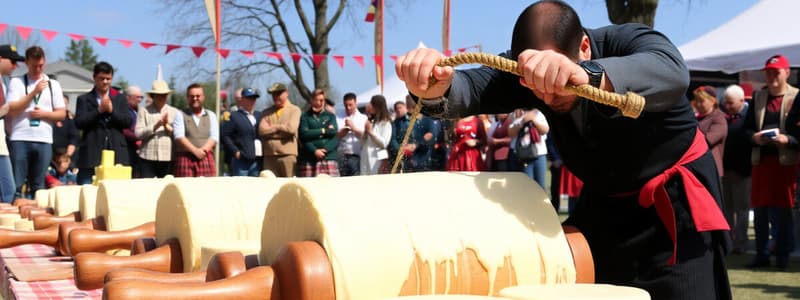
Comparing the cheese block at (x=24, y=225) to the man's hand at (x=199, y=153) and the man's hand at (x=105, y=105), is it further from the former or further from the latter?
the man's hand at (x=199, y=153)

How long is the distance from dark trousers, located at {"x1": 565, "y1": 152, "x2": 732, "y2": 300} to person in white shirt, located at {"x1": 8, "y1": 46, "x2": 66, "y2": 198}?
5.93m

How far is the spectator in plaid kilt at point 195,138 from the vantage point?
315 inches

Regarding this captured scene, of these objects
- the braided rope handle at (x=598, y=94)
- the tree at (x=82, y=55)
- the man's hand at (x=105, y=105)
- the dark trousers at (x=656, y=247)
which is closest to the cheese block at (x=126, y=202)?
the dark trousers at (x=656, y=247)

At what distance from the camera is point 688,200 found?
182cm

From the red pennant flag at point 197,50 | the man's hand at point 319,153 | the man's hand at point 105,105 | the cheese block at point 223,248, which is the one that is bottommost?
the cheese block at point 223,248

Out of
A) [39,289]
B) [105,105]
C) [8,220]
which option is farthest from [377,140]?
[39,289]

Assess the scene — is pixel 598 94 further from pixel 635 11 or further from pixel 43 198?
pixel 635 11

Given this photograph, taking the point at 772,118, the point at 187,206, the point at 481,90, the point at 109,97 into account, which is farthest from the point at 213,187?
the point at 109,97

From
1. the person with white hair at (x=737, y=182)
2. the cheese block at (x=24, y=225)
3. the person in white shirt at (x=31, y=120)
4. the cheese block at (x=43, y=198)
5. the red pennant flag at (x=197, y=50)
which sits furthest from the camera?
the red pennant flag at (x=197, y=50)

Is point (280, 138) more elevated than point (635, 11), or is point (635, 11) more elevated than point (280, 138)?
point (635, 11)

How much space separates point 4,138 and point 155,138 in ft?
5.31

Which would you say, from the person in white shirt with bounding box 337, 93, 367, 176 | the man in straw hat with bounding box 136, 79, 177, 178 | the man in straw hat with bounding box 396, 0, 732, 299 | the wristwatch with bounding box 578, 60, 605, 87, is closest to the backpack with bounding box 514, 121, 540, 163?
the person in white shirt with bounding box 337, 93, 367, 176

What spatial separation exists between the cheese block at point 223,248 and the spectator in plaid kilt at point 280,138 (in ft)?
22.9

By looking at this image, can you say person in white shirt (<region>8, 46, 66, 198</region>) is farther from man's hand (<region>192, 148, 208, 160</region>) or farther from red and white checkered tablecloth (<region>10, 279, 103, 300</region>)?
red and white checkered tablecloth (<region>10, 279, 103, 300</region>)
